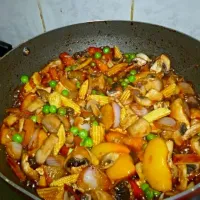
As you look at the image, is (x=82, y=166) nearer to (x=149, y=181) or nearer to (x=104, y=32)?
(x=149, y=181)

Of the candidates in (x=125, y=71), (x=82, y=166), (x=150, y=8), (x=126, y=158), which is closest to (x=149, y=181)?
(x=126, y=158)

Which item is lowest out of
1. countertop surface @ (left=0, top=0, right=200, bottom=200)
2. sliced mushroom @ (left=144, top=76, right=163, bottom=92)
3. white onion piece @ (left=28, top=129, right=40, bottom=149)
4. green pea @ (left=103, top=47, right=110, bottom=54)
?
white onion piece @ (left=28, top=129, right=40, bottom=149)

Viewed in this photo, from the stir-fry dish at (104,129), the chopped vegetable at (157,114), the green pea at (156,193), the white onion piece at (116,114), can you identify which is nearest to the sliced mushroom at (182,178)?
the stir-fry dish at (104,129)

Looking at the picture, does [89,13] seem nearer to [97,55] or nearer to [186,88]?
[97,55]

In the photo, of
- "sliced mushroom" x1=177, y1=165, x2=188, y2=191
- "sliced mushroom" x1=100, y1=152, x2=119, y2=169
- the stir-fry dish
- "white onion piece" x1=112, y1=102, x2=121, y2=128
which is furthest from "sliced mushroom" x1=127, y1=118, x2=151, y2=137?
"sliced mushroom" x1=177, y1=165, x2=188, y2=191

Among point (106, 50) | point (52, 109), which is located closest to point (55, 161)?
point (52, 109)

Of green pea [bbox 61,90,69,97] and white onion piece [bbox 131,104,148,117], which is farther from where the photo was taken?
green pea [bbox 61,90,69,97]

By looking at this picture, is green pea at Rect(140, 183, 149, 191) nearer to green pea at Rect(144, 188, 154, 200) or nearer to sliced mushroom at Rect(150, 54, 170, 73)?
green pea at Rect(144, 188, 154, 200)
